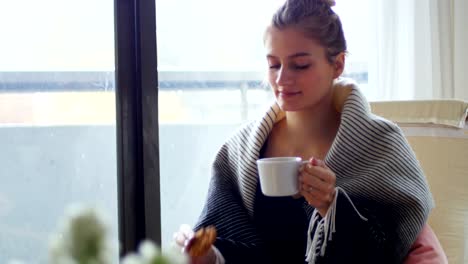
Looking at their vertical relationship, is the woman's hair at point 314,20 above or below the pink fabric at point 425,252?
above

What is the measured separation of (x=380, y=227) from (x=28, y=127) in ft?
3.05

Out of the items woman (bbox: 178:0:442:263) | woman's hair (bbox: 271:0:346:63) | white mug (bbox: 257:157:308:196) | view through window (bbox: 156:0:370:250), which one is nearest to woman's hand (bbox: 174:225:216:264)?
woman (bbox: 178:0:442:263)

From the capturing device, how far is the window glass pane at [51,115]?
153cm

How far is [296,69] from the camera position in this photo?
1248 millimetres

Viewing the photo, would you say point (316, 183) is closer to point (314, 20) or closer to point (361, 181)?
point (361, 181)

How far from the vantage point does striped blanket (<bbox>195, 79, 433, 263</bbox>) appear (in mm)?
1187

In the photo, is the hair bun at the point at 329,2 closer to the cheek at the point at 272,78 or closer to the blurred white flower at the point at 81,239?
the cheek at the point at 272,78

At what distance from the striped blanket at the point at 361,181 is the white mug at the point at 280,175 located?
0.12 m

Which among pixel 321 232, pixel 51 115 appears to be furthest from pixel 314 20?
pixel 51 115

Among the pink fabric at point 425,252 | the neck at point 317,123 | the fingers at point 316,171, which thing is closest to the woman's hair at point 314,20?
the neck at point 317,123

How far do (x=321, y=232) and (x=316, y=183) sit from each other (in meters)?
0.12

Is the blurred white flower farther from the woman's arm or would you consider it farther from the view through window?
the view through window

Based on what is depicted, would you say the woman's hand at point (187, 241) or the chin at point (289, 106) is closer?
the woman's hand at point (187, 241)

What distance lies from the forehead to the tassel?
30cm
